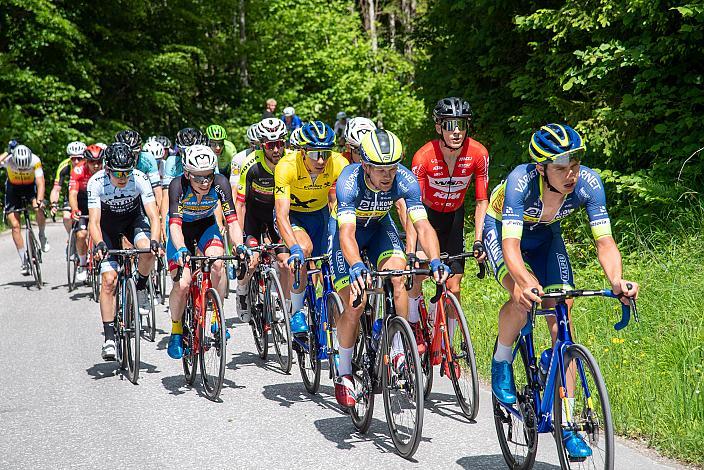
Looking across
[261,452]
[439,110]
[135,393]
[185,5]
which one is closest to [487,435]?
[261,452]

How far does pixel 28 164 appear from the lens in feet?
50.6

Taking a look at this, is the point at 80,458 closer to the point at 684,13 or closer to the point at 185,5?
the point at 684,13

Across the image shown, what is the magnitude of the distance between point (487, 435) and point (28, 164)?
37.6ft

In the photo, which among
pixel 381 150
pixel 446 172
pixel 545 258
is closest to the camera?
pixel 545 258

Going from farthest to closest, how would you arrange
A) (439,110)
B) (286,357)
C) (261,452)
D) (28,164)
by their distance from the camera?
(28,164) → (286,357) → (439,110) → (261,452)

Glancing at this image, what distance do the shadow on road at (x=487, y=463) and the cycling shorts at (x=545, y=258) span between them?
3.68ft

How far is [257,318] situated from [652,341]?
12.6 ft

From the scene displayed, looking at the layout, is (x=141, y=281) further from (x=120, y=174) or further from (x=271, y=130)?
(x=271, y=130)

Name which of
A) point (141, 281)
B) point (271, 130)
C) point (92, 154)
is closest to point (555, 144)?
point (271, 130)

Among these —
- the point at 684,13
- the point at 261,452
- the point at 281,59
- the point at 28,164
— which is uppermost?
the point at 281,59

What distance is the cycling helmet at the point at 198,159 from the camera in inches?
323

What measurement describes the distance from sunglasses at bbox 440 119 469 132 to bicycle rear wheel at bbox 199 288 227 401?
2421 millimetres

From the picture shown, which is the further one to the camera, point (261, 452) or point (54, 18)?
point (54, 18)

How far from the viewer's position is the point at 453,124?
24.8 feet
